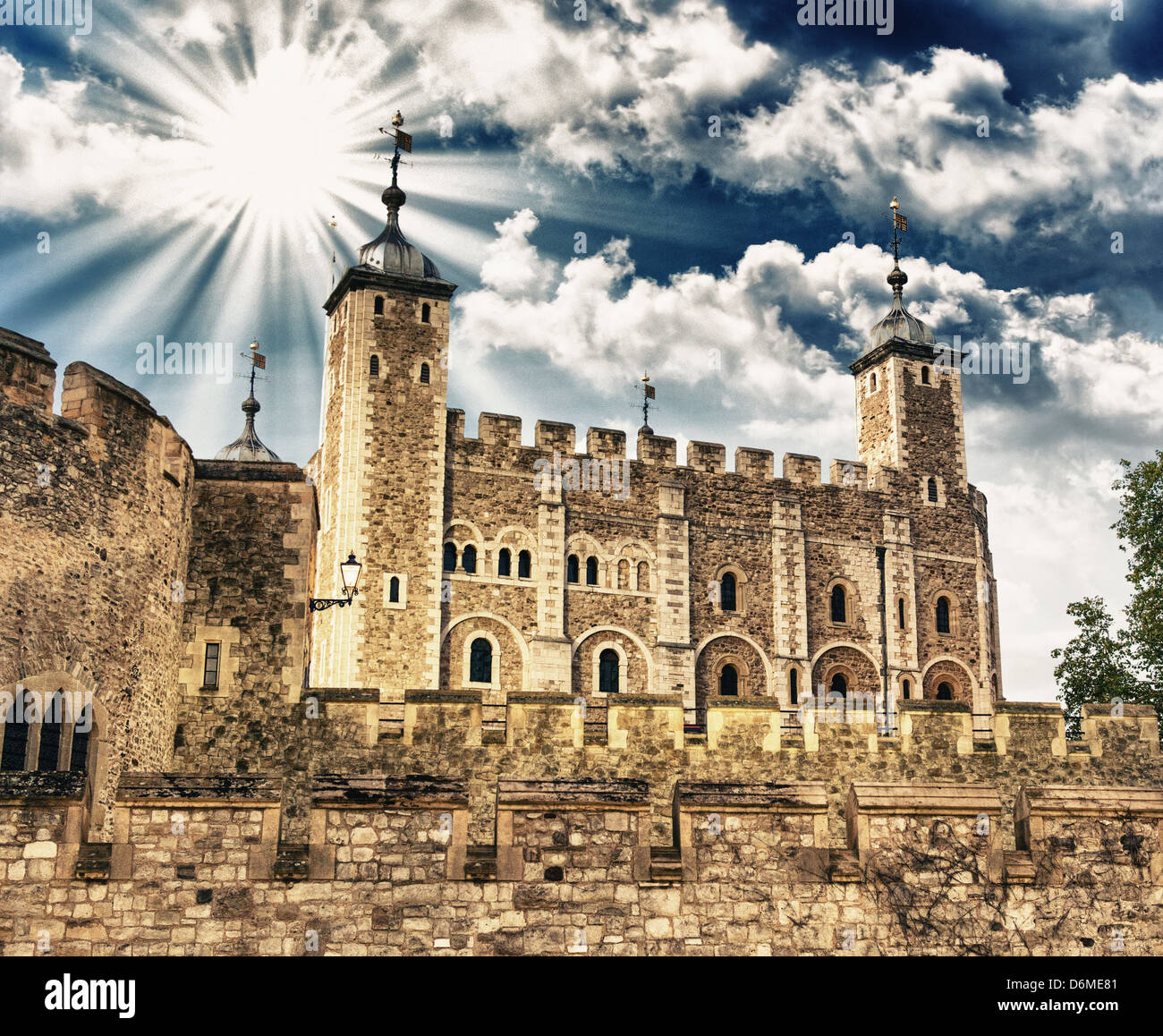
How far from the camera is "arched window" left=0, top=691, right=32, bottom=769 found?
1292cm

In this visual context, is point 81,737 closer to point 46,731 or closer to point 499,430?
point 46,731

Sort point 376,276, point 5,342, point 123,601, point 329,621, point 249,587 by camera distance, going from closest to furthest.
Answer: point 5,342 < point 123,601 < point 249,587 < point 329,621 < point 376,276

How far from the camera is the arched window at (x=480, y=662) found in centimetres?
3844

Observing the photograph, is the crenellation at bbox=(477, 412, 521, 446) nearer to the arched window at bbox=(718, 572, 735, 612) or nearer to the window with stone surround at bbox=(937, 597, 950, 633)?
the arched window at bbox=(718, 572, 735, 612)

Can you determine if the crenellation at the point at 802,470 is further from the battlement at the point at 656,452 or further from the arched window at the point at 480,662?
the arched window at the point at 480,662

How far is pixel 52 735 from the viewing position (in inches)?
523

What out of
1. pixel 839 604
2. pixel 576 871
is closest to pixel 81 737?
pixel 576 871

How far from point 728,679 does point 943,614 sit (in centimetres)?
815

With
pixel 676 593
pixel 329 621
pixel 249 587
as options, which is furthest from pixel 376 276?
pixel 249 587
